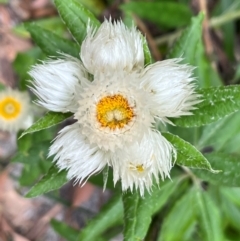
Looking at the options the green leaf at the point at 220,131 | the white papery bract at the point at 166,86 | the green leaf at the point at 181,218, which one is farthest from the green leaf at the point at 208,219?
the white papery bract at the point at 166,86

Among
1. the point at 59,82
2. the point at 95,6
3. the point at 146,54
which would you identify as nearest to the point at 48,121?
the point at 59,82

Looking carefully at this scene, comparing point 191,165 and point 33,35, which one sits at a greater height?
point 33,35

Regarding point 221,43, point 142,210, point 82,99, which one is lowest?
point 142,210

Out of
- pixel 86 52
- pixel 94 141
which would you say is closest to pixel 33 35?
pixel 86 52

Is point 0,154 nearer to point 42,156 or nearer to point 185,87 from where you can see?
point 42,156

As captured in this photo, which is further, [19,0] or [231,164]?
[19,0]

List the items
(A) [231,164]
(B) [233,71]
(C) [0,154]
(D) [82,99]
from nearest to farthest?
(D) [82,99] < (A) [231,164] < (B) [233,71] < (C) [0,154]

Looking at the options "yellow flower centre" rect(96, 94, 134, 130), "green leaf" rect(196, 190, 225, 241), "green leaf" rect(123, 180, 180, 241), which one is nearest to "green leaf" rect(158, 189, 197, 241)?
"green leaf" rect(196, 190, 225, 241)
